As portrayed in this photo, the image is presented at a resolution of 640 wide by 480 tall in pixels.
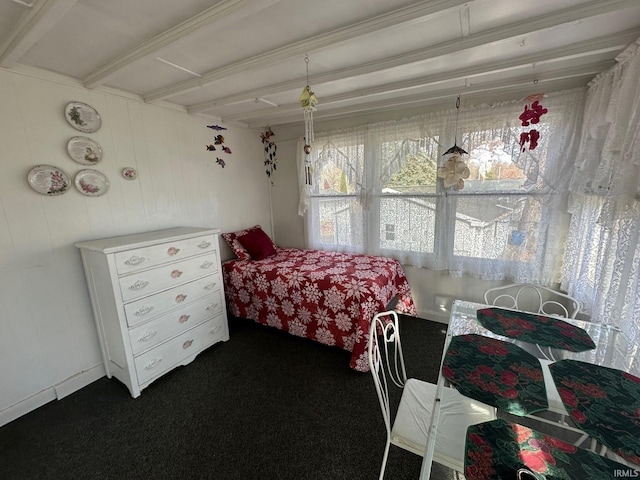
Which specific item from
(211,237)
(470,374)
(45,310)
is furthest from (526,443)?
(45,310)

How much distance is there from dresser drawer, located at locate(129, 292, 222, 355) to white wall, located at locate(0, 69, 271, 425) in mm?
534

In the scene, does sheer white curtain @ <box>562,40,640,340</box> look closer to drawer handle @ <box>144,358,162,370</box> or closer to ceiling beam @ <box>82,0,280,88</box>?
ceiling beam @ <box>82,0,280,88</box>

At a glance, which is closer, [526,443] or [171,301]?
[526,443]

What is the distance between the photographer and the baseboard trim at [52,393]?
1650 millimetres

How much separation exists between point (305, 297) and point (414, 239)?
1322mm

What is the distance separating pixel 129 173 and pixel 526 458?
9.32 feet

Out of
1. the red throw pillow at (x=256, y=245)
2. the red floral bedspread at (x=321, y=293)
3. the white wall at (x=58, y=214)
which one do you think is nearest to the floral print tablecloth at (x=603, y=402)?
the red floral bedspread at (x=321, y=293)

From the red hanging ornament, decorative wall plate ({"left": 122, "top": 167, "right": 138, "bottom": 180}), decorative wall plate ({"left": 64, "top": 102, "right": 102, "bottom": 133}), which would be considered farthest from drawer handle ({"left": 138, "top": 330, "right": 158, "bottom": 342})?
the red hanging ornament

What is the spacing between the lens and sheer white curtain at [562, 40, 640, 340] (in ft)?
4.22

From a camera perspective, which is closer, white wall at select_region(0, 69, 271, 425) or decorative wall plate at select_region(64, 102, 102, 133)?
white wall at select_region(0, 69, 271, 425)

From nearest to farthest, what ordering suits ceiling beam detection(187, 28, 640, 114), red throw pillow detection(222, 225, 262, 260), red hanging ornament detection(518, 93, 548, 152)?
ceiling beam detection(187, 28, 640, 114) < red hanging ornament detection(518, 93, 548, 152) < red throw pillow detection(222, 225, 262, 260)

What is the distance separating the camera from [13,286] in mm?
1638

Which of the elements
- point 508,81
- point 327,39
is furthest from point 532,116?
point 327,39

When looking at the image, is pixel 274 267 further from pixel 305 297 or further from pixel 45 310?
pixel 45 310
